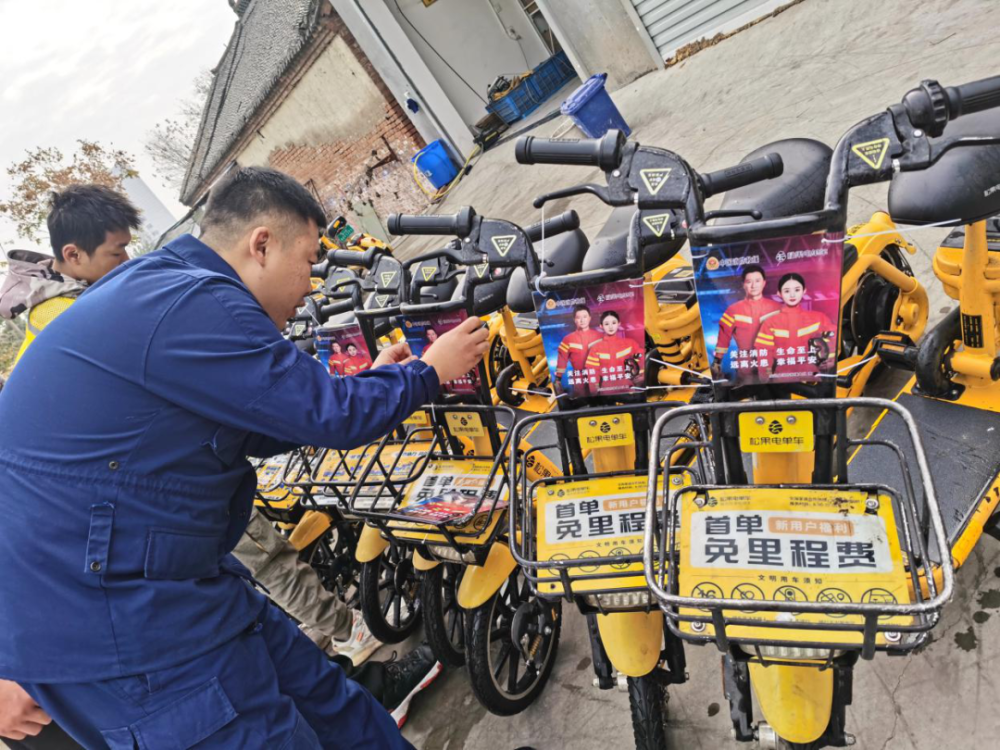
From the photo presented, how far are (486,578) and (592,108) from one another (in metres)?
6.39

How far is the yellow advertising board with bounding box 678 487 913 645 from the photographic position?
124 centimetres

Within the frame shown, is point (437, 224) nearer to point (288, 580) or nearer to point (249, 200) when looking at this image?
point (249, 200)

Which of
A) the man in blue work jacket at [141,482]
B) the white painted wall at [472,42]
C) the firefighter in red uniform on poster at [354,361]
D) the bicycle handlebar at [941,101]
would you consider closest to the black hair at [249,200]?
the man in blue work jacket at [141,482]

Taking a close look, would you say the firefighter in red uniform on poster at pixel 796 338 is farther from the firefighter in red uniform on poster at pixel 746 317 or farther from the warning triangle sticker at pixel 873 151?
the warning triangle sticker at pixel 873 151

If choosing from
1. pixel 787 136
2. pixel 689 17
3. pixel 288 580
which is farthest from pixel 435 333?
pixel 689 17

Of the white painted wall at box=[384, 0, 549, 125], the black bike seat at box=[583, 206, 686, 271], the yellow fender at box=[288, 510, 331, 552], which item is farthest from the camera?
the white painted wall at box=[384, 0, 549, 125]

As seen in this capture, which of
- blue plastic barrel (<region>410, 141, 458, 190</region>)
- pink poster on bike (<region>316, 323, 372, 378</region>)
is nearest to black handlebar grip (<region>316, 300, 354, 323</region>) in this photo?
pink poster on bike (<region>316, 323, 372, 378</region>)

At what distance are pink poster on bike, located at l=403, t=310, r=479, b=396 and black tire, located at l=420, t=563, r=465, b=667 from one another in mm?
771

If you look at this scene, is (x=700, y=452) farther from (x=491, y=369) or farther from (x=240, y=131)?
(x=240, y=131)

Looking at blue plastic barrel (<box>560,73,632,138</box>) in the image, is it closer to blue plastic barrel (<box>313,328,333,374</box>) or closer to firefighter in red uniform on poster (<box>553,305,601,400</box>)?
blue plastic barrel (<box>313,328,333,374</box>)

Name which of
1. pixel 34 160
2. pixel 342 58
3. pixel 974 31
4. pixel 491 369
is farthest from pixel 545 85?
pixel 34 160

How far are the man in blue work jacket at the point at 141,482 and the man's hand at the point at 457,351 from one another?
0.79 ft

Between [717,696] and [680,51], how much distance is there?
29.6 feet

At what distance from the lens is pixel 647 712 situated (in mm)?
1883
